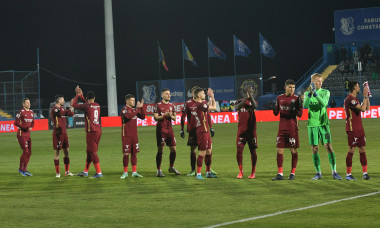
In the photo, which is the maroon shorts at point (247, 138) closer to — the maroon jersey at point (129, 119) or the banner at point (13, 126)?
the maroon jersey at point (129, 119)

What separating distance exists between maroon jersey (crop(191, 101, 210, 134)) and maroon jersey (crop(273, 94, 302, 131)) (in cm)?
180

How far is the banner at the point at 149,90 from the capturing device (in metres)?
66.6

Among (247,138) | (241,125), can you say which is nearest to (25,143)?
(241,125)

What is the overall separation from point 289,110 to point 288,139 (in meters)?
0.63

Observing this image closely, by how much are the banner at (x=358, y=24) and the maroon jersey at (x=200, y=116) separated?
5717 cm

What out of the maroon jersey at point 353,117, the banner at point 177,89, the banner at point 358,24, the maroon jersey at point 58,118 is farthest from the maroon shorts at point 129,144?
the banner at point 358,24

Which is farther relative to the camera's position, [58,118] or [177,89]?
[177,89]

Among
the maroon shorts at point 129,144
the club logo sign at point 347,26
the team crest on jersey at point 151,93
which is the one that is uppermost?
the club logo sign at point 347,26

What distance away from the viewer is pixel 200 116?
15289 mm

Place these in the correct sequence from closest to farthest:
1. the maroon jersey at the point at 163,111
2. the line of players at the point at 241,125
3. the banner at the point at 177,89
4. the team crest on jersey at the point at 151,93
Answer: the line of players at the point at 241,125 → the maroon jersey at the point at 163,111 → the banner at the point at 177,89 → the team crest on jersey at the point at 151,93

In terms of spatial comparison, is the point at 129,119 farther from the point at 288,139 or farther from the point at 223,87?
the point at 223,87

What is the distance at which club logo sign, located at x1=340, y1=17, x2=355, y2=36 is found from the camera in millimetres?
69312

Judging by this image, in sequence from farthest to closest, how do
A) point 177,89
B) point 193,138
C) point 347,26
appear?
point 347,26, point 177,89, point 193,138

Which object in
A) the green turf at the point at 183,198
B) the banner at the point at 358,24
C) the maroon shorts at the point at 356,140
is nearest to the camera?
the green turf at the point at 183,198
